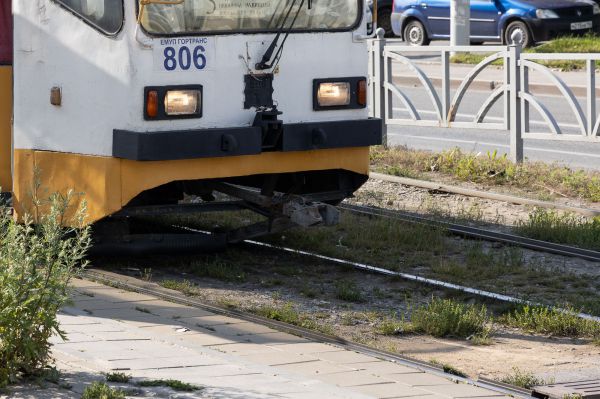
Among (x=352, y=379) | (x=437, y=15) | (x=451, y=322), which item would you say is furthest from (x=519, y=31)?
(x=352, y=379)

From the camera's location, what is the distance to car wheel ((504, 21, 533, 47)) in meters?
27.2

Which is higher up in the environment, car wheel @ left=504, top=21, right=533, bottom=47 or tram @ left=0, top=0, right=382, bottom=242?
car wheel @ left=504, top=21, right=533, bottom=47

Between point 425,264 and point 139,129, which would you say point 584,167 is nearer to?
point 425,264

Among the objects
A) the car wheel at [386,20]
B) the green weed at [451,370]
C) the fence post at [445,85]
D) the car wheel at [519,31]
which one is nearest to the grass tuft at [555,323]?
the green weed at [451,370]

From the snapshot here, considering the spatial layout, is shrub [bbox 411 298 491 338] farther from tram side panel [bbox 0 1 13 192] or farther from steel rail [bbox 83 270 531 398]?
tram side panel [bbox 0 1 13 192]

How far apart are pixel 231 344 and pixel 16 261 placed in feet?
5.20

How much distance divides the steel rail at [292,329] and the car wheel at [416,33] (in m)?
20.3

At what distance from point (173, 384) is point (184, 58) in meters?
3.60

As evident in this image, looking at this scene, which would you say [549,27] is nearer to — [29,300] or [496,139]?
[496,139]

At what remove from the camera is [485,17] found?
27.6m

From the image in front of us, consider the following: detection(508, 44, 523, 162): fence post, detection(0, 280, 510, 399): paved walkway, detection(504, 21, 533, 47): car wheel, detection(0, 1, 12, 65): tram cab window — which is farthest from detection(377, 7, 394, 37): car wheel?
detection(0, 280, 510, 399): paved walkway

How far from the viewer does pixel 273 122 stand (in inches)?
382

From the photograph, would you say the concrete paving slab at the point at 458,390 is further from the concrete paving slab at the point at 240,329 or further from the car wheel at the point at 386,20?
the car wheel at the point at 386,20

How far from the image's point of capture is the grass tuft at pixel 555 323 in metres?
8.27
